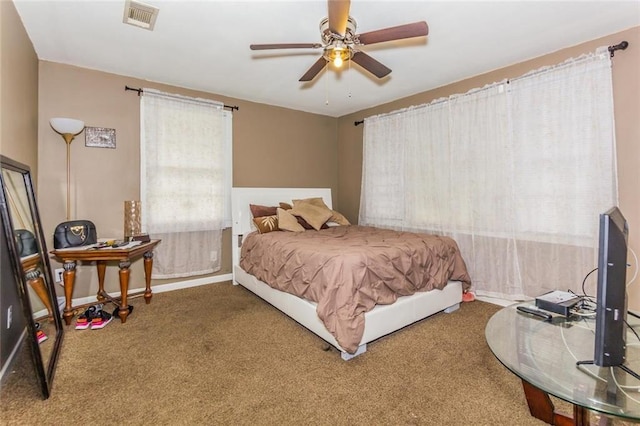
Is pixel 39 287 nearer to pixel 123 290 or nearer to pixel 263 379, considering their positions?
pixel 123 290

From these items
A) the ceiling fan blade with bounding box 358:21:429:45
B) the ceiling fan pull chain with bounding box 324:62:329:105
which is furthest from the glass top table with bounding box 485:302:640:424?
the ceiling fan pull chain with bounding box 324:62:329:105

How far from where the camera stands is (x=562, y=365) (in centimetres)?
126

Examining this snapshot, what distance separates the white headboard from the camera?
151 inches

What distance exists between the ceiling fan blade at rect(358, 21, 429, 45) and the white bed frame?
183cm

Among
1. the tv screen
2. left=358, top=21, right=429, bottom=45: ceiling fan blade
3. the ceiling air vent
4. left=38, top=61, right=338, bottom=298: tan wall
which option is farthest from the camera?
left=38, top=61, right=338, bottom=298: tan wall

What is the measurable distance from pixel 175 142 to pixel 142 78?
744mm

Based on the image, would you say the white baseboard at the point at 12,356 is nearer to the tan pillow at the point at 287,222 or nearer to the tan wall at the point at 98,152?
the tan wall at the point at 98,152

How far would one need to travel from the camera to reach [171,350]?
7.32ft

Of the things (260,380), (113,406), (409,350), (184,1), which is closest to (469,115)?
(409,350)

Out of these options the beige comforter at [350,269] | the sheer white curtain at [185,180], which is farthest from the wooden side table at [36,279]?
the beige comforter at [350,269]

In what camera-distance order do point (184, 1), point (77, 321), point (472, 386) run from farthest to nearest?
point (77, 321), point (184, 1), point (472, 386)

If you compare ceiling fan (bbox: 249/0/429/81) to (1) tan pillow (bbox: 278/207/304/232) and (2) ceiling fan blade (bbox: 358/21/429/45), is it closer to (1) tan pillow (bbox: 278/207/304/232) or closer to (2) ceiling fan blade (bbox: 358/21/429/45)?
(2) ceiling fan blade (bbox: 358/21/429/45)

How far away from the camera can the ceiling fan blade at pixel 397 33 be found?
1823mm

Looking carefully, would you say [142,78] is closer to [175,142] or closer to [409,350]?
[175,142]
